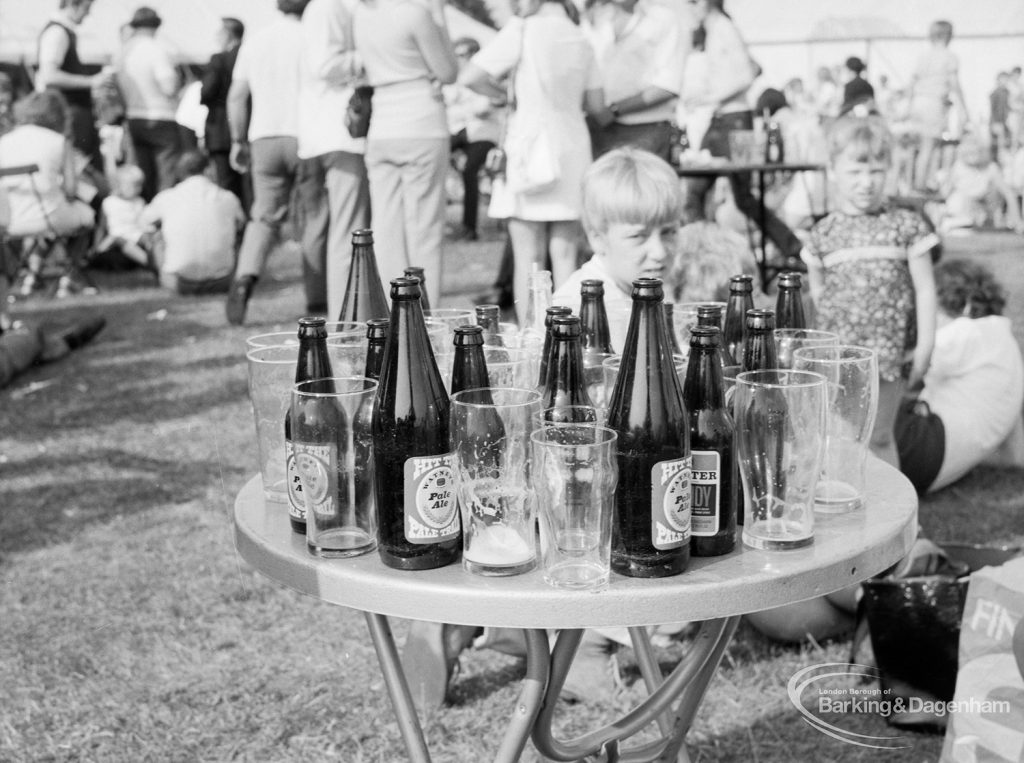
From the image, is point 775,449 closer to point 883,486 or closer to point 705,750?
point 883,486

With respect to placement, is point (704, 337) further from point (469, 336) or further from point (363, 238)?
point (363, 238)

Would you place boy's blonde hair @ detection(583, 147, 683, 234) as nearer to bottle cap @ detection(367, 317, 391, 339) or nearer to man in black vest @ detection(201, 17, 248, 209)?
bottle cap @ detection(367, 317, 391, 339)

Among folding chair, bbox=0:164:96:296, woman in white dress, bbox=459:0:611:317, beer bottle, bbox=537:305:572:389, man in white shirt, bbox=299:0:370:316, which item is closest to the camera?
beer bottle, bbox=537:305:572:389

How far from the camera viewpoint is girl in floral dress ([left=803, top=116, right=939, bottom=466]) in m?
3.71

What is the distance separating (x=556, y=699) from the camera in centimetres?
164

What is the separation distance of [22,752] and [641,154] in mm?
2148

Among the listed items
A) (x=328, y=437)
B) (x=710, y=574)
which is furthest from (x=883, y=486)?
(x=328, y=437)

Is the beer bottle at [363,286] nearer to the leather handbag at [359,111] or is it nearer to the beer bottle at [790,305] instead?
the beer bottle at [790,305]

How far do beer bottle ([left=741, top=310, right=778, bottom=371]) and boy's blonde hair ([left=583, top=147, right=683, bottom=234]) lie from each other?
1.14 meters

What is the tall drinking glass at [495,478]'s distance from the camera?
146 centimetres

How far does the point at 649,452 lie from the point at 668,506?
3.1 inches

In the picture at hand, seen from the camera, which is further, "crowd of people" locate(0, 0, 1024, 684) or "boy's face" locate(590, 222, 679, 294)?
"crowd of people" locate(0, 0, 1024, 684)

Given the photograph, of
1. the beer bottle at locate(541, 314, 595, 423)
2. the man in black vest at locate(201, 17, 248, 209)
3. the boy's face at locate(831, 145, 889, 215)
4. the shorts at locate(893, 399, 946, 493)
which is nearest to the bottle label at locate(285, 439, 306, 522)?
the beer bottle at locate(541, 314, 595, 423)

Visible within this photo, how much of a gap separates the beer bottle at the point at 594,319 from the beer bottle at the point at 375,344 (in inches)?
15.7
